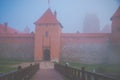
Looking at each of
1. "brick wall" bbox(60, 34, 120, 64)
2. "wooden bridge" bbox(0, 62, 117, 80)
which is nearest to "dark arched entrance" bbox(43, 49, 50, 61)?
"brick wall" bbox(60, 34, 120, 64)

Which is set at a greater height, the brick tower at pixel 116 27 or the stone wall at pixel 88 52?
the brick tower at pixel 116 27

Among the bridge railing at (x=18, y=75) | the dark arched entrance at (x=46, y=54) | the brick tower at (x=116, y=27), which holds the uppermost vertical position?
the brick tower at (x=116, y=27)

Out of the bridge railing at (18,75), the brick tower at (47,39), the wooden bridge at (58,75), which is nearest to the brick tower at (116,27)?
the brick tower at (47,39)

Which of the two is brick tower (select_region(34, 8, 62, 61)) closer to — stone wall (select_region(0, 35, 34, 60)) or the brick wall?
stone wall (select_region(0, 35, 34, 60))

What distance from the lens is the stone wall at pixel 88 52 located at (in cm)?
3139

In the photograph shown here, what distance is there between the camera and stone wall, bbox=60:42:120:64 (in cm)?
3139

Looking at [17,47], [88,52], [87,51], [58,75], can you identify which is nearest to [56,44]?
[87,51]

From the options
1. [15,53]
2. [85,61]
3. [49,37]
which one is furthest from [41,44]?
[85,61]

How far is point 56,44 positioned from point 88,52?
391 centimetres

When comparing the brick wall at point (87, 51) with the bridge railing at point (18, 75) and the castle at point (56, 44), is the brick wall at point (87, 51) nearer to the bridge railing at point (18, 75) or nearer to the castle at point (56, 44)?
the castle at point (56, 44)

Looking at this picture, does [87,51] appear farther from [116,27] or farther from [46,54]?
[46,54]

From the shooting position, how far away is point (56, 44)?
31.7 metres

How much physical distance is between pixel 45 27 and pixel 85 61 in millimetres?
6176

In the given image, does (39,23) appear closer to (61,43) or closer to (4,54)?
(61,43)
